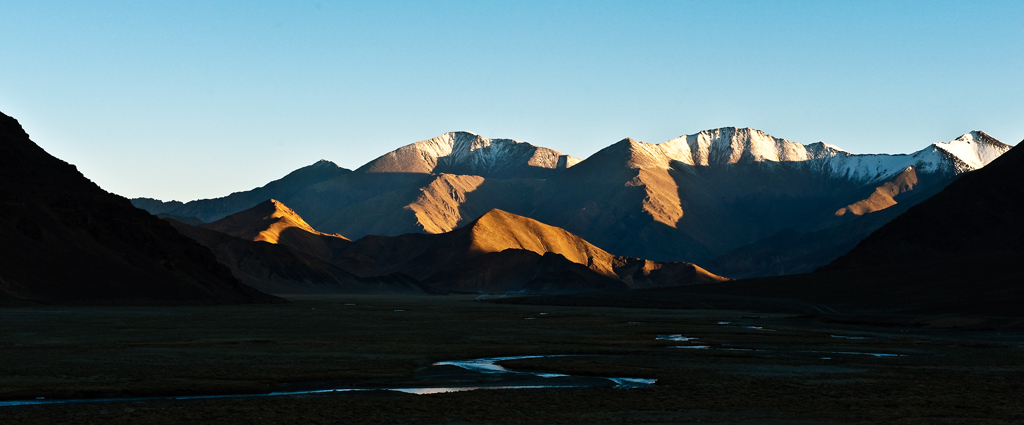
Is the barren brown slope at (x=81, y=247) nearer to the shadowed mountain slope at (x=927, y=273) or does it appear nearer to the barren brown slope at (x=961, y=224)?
the shadowed mountain slope at (x=927, y=273)

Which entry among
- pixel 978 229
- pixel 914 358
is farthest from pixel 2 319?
pixel 978 229

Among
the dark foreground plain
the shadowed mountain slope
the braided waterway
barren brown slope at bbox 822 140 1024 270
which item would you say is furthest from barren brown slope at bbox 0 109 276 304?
barren brown slope at bbox 822 140 1024 270

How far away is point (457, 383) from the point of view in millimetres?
33469

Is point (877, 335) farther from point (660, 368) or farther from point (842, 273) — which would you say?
point (842, 273)

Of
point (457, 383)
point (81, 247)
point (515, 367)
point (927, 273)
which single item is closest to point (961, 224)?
point (927, 273)

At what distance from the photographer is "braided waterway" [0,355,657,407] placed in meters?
28.8

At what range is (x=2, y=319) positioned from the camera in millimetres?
67750

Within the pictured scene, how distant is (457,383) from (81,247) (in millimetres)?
87035

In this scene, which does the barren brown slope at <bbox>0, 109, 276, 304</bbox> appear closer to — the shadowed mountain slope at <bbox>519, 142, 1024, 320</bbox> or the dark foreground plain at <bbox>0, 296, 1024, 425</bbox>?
the dark foreground plain at <bbox>0, 296, 1024, 425</bbox>

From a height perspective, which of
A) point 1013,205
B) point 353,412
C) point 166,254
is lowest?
point 353,412

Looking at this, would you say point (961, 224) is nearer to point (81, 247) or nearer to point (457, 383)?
point (81, 247)

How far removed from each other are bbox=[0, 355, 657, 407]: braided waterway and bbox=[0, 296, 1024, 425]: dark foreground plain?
0.69m

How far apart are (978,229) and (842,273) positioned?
38.6m

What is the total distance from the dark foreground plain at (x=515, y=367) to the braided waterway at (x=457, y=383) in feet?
2.28
